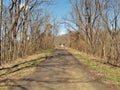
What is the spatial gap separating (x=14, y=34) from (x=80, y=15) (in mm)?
18475

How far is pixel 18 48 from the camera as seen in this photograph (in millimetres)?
31219

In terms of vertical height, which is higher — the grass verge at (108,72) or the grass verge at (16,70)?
the grass verge at (16,70)

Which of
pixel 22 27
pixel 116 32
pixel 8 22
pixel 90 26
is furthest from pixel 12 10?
pixel 90 26

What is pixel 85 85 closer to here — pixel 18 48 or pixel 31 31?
pixel 18 48

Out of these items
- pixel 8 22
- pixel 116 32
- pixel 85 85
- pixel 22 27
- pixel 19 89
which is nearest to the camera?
pixel 19 89

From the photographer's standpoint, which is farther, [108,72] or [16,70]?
[16,70]

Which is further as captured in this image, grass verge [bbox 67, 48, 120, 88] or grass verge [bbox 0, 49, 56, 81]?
grass verge [bbox 0, 49, 56, 81]

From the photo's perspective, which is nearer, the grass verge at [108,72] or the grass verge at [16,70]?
the grass verge at [108,72]

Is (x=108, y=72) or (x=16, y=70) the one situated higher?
(x=16, y=70)

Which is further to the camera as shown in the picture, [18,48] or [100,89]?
[18,48]

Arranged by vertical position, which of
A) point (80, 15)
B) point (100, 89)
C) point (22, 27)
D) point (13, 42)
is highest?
point (80, 15)

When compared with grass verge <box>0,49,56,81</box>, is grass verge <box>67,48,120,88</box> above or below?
below

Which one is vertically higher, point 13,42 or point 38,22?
point 38,22

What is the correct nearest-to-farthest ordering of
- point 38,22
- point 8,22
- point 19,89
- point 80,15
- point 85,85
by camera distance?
point 19,89, point 85,85, point 8,22, point 80,15, point 38,22
